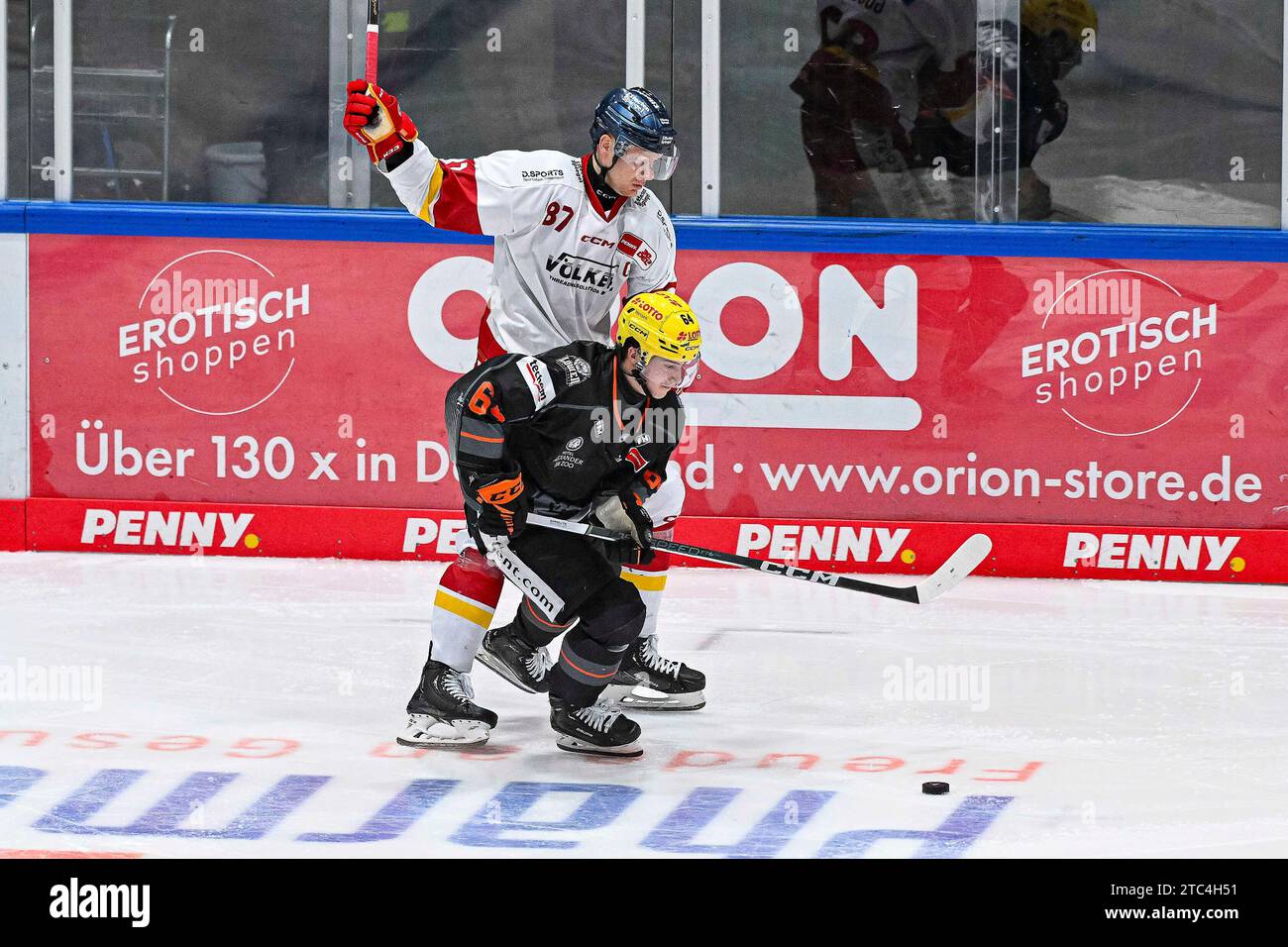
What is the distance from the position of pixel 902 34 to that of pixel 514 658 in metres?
3.24

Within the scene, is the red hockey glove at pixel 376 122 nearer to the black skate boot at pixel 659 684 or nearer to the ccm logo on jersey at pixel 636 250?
the ccm logo on jersey at pixel 636 250

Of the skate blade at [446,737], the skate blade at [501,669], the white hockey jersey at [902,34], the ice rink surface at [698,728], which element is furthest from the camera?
the white hockey jersey at [902,34]

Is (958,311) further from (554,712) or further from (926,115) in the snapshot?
(554,712)

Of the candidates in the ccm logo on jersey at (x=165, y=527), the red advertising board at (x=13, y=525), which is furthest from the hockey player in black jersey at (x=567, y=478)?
the red advertising board at (x=13, y=525)

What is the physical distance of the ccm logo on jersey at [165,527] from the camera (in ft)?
21.3

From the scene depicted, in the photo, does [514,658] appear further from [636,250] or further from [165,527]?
[165,527]

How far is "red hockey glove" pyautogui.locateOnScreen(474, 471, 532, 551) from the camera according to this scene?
3.82m

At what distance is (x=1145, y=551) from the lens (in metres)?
6.31

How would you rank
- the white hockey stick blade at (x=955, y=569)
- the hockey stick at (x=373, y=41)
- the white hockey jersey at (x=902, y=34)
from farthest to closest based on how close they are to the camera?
the white hockey jersey at (x=902, y=34) < the white hockey stick blade at (x=955, y=569) < the hockey stick at (x=373, y=41)

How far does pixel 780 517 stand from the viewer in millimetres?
6422

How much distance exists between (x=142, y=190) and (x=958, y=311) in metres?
3.04

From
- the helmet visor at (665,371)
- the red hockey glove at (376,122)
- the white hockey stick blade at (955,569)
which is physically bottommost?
the white hockey stick blade at (955,569)

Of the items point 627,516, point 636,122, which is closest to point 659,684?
point 627,516

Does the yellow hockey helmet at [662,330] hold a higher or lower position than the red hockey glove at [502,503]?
higher
